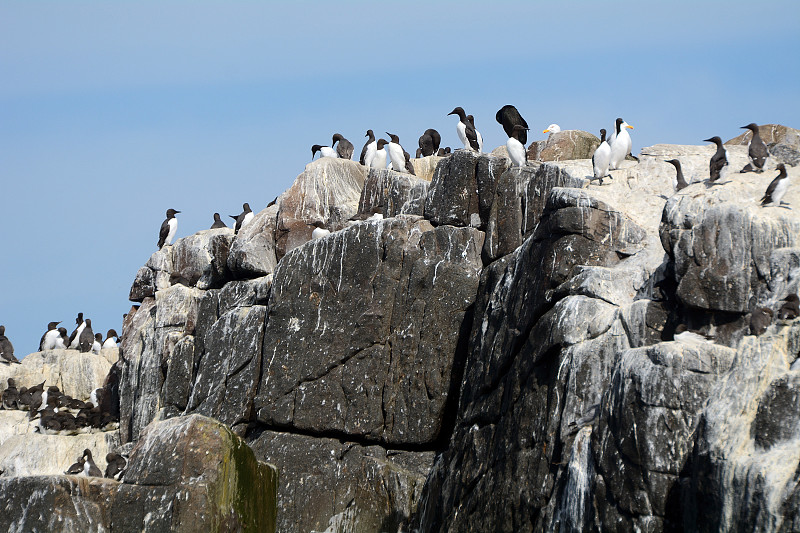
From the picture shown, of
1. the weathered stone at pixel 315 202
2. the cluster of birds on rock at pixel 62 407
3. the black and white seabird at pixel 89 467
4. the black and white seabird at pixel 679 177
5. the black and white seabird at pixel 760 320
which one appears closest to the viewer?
the black and white seabird at pixel 760 320

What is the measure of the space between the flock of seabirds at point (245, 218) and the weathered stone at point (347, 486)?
428cm

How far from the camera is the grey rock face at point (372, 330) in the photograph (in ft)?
59.0

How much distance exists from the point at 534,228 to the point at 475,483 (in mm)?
4770

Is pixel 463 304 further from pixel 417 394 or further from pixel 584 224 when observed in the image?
pixel 584 224

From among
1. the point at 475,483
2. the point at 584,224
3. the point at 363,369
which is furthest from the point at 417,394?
the point at 584,224

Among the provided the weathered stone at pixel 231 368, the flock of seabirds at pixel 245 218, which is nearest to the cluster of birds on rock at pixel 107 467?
the flock of seabirds at pixel 245 218

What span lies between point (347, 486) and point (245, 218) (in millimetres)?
9609

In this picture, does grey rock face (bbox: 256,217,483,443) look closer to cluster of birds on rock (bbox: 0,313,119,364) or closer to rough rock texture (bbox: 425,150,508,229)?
rough rock texture (bbox: 425,150,508,229)

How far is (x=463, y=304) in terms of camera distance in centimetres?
1797

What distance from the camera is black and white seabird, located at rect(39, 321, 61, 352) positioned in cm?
3222

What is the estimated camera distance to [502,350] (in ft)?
50.6

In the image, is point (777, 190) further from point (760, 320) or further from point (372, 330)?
point (372, 330)

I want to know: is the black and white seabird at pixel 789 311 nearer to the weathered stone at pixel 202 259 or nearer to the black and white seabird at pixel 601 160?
the black and white seabird at pixel 601 160

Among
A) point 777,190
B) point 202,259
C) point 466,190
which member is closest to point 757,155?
point 777,190
